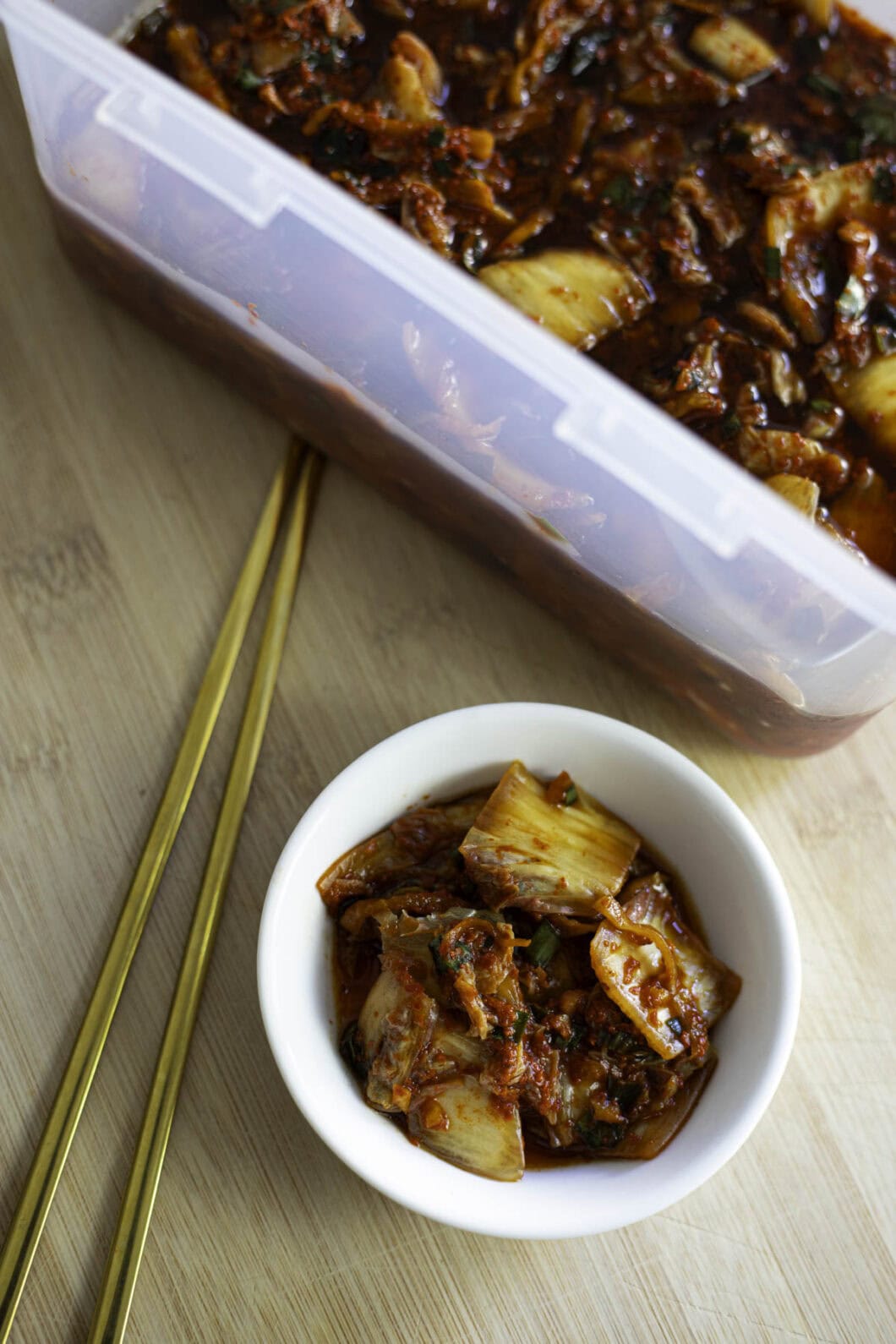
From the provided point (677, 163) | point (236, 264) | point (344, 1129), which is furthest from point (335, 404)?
point (344, 1129)

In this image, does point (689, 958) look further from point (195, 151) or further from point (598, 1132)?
point (195, 151)

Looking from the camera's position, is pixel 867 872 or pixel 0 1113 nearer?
pixel 0 1113

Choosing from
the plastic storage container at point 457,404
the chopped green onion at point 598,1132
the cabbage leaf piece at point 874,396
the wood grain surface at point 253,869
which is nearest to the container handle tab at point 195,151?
the plastic storage container at point 457,404

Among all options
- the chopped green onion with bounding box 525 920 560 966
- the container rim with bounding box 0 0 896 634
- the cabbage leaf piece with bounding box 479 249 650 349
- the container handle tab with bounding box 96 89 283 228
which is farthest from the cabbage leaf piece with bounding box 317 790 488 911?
the container handle tab with bounding box 96 89 283 228

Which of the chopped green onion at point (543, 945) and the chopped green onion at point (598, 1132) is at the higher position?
the chopped green onion at point (543, 945)

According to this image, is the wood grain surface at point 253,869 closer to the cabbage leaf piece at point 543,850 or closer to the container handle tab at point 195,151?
the cabbage leaf piece at point 543,850

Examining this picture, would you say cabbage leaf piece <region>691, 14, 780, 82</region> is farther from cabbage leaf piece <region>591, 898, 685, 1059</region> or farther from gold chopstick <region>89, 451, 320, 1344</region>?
cabbage leaf piece <region>591, 898, 685, 1059</region>

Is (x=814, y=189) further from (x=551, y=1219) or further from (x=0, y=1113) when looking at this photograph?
(x=0, y=1113)
